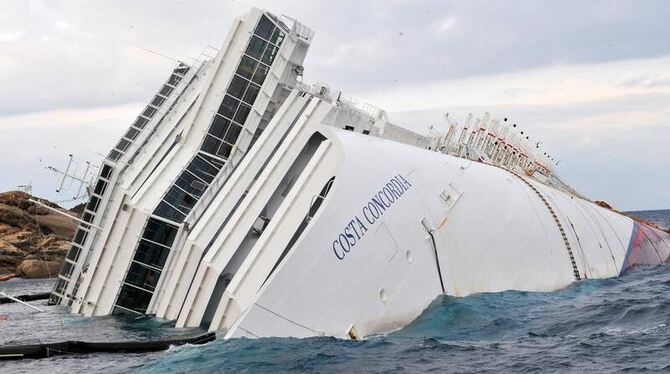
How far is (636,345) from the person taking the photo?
1827 cm

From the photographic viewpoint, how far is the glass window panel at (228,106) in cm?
2458

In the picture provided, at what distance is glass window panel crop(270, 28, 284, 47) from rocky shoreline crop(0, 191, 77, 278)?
4911 centimetres

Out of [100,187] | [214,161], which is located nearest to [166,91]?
[100,187]

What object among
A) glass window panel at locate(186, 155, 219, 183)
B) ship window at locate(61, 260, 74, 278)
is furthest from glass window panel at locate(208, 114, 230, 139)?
ship window at locate(61, 260, 74, 278)

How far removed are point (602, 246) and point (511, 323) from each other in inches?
749

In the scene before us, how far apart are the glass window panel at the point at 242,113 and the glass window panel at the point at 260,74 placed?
0.89 m

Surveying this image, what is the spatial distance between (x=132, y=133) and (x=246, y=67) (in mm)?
5709

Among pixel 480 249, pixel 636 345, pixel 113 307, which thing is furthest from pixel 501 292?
pixel 113 307

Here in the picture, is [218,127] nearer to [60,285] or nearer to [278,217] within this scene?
[278,217]

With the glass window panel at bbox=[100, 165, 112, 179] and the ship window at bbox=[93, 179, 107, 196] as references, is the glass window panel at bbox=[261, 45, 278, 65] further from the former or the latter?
the ship window at bbox=[93, 179, 107, 196]

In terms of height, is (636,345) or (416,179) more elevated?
(416,179)

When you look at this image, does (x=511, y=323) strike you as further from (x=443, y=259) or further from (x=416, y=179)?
(x=416, y=179)

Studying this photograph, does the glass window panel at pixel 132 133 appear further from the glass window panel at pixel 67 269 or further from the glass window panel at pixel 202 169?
the glass window panel at pixel 67 269

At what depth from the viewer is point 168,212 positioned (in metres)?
23.2
